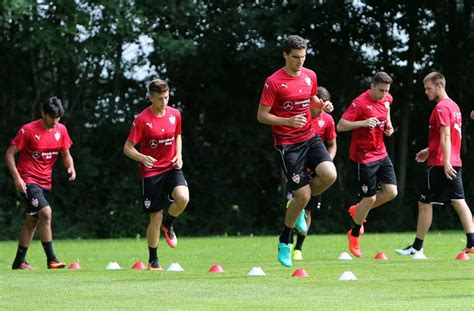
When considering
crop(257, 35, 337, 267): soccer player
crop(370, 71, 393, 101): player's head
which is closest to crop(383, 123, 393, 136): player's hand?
crop(370, 71, 393, 101): player's head

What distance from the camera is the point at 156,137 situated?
43.6ft

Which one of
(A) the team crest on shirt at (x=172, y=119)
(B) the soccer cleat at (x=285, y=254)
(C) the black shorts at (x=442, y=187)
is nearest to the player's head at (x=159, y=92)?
(A) the team crest on shirt at (x=172, y=119)

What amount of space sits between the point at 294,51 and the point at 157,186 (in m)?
2.39

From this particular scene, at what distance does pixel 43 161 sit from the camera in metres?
14.4

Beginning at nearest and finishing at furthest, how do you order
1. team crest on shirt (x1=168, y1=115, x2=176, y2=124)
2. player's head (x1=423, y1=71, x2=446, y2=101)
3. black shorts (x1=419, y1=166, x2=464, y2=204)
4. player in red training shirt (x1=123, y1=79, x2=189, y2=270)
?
player in red training shirt (x1=123, y1=79, x2=189, y2=270) → team crest on shirt (x1=168, y1=115, x2=176, y2=124) → player's head (x1=423, y1=71, x2=446, y2=101) → black shorts (x1=419, y1=166, x2=464, y2=204)

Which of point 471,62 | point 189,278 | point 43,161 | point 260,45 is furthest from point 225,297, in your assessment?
point 471,62

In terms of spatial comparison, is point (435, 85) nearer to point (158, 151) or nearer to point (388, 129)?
point (388, 129)

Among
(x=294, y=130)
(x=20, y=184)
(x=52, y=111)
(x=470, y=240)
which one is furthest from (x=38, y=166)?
(x=470, y=240)

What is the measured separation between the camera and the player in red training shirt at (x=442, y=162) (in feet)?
46.8

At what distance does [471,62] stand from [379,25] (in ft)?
8.35

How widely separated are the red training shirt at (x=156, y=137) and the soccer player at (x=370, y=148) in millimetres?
2686

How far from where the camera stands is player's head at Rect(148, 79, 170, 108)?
515 inches

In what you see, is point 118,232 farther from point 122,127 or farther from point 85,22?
point 85,22

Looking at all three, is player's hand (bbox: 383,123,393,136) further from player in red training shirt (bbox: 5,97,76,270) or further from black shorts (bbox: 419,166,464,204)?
player in red training shirt (bbox: 5,97,76,270)
